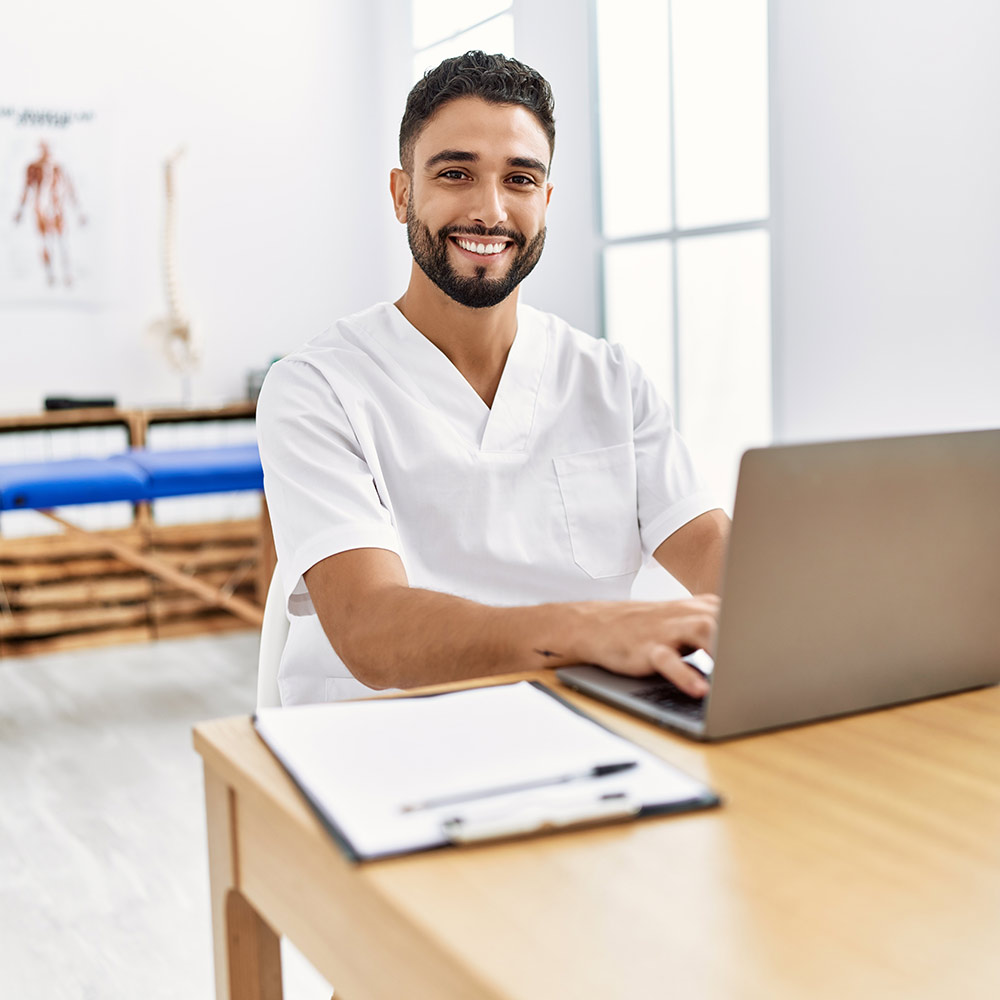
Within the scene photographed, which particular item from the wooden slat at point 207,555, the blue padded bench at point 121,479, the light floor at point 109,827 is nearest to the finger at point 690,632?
the light floor at point 109,827

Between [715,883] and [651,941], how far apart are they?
67 mm

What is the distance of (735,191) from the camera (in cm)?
310

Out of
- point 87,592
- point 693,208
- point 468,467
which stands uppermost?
point 693,208

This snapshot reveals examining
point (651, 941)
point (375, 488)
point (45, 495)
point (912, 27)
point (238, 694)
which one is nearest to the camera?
point (651, 941)

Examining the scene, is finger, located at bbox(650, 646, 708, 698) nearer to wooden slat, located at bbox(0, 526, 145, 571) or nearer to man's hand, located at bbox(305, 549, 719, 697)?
man's hand, located at bbox(305, 549, 719, 697)

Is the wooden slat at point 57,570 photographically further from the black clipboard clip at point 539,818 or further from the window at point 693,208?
the black clipboard clip at point 539,818

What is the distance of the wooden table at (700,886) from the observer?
19.6 inches

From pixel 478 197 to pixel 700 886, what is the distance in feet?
3.42

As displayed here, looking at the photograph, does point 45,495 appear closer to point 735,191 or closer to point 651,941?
point 735,191

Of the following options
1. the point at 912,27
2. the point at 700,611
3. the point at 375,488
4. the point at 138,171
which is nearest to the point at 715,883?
the point at 700,611

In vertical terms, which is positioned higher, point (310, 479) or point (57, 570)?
point (310, 479)

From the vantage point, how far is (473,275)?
1.44 m

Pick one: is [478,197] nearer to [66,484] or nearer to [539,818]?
[539,818]

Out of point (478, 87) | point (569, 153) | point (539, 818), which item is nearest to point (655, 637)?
point (539, 818)
